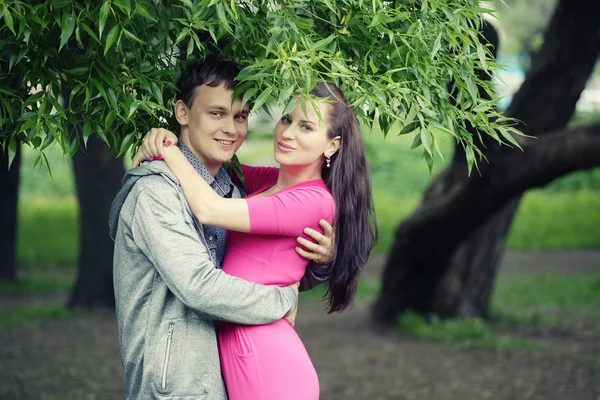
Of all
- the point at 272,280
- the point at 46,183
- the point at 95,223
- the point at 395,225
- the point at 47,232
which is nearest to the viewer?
the point at 272,280

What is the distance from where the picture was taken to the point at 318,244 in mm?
3139

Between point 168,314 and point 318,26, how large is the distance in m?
1.19

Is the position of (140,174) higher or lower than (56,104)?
lower

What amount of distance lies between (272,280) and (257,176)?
818mm

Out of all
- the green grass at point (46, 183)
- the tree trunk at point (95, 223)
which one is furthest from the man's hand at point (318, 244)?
the green grass at point (46, 183)

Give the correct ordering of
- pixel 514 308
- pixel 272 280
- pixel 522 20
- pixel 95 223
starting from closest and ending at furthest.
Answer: pixel 272 280 < pixel 95 223 < pixel 514 308 < pixel 522 20

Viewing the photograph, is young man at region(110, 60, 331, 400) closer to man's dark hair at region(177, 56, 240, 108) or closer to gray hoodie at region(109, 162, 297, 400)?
gray hoodie at region(109, 162, 297, 400)

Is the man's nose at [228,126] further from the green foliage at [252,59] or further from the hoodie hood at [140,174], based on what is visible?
the hoodie hood at [140,174]

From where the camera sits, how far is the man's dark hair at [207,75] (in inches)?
123

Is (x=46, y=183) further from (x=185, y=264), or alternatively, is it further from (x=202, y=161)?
(x=185, y=264)

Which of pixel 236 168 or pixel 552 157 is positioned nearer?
pixel 236 168

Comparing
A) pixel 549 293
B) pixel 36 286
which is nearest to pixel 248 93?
pixel 549 293

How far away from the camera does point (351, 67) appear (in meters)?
3.05

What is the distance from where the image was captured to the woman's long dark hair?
3213mm
